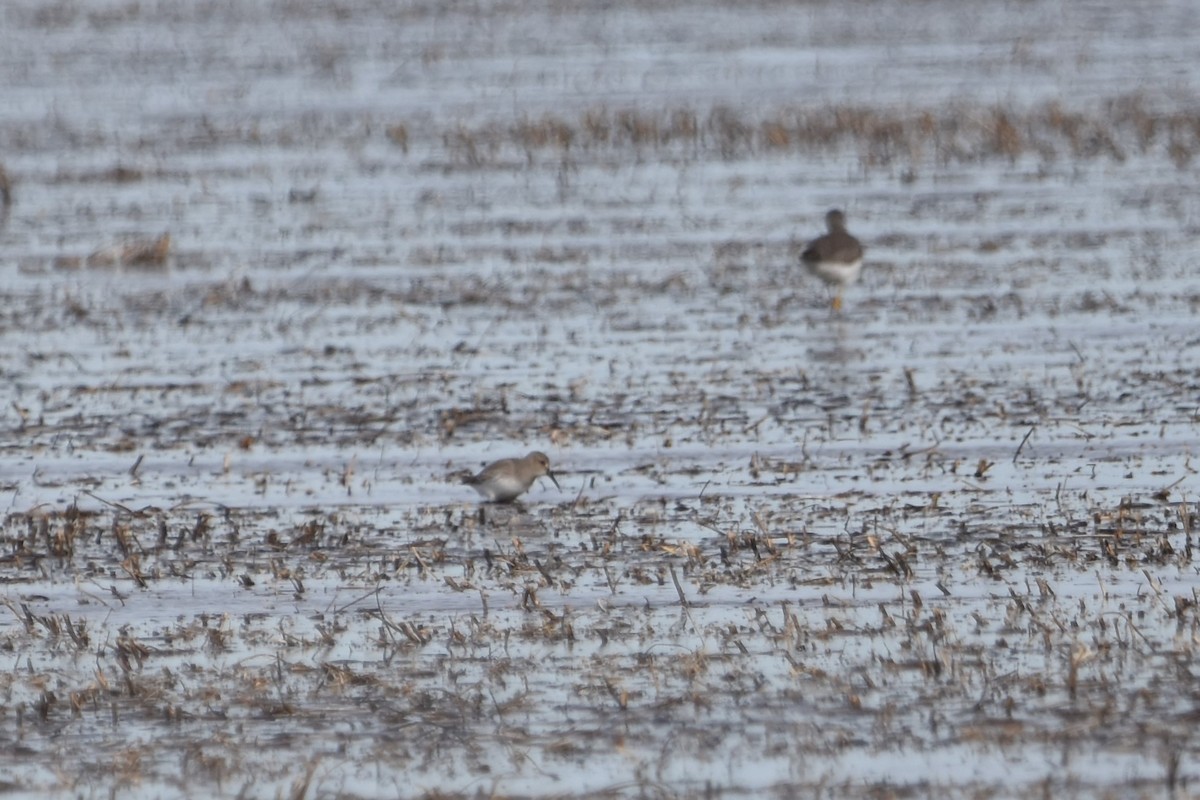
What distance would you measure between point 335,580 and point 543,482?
212cm

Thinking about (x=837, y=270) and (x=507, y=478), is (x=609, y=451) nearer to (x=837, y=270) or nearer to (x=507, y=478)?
(x=507, y=478)

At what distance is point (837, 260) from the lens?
1541 cm

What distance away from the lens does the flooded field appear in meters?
6.69

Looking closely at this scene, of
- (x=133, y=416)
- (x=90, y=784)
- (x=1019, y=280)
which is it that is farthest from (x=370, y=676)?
(x=1019, y=280)

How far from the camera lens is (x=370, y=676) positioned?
24.0ft

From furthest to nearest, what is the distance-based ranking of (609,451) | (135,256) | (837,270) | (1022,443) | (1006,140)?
(1006,140), (135,256), (837,270), (609,451), (1022,443)

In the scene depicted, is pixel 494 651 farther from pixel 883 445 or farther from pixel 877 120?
pixel 877 120

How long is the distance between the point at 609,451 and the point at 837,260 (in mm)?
4617

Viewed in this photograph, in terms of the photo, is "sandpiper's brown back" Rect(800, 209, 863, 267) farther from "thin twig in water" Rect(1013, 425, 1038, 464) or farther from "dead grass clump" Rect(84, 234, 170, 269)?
"dead grass clump" Rect(84, 234, 170, 269)

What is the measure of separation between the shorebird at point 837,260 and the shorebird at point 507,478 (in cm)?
565

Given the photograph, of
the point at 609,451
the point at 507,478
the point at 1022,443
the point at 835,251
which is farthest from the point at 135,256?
the point at 1022,443

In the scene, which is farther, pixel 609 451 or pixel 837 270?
pixel 837 270

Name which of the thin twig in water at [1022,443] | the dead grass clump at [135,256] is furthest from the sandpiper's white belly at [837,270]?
the dead grass clump at [135,256]

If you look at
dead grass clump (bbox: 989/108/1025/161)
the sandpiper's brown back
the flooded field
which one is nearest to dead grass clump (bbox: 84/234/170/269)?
the flooded field
